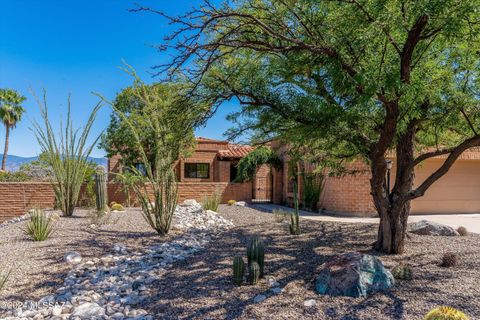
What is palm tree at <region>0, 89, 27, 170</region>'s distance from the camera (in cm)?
3275

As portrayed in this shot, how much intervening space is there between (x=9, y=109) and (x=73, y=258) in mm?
32167

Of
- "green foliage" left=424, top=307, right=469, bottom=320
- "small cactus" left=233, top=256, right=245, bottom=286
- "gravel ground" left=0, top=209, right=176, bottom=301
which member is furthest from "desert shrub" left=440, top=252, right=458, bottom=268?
"gravel ground" left=0, top=209, right=176, bottom=301

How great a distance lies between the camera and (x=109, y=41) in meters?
12.4

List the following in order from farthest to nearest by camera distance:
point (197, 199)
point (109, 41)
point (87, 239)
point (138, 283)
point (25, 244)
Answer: point (197, 199) → point (109, 41) → point (87, 239) → point (25, 244) → point (138, 283)

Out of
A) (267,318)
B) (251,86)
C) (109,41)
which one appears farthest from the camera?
(109,41)

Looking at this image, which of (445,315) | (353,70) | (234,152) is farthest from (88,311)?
(234,152)

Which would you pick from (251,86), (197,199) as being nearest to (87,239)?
(251,86)

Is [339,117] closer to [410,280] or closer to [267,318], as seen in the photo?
[410,280]

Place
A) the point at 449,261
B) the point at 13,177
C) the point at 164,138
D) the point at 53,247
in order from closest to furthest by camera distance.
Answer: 1. the point at 449,261
2. the point at 53,247
3. the point at 164,138
4. the point at 13,177

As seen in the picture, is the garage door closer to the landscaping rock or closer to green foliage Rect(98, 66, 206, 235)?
green foliage Rect(98, 66, 206, 235)

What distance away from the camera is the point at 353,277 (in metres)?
5.09

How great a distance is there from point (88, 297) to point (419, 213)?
48.1 ft

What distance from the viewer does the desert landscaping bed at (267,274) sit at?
4.62m

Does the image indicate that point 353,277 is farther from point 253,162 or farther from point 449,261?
point 253,162
